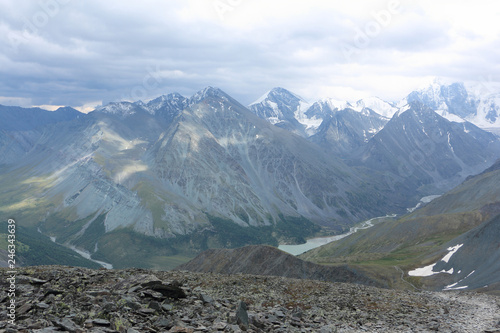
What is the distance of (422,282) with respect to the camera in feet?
342

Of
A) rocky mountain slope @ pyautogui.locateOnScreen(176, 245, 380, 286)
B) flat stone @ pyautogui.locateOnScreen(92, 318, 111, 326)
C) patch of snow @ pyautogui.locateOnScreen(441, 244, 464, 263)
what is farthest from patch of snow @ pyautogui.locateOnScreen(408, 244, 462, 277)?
flat stone @ pyautogui.locateOnScreen(92, 318, 111, 326)

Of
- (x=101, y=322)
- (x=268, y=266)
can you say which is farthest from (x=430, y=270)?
(x=101, y=322)

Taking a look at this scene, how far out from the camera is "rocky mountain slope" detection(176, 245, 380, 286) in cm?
10376

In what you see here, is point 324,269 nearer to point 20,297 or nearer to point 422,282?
point 422,282

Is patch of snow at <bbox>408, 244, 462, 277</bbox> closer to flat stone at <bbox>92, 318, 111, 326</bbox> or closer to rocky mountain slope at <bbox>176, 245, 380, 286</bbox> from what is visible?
rocky mountain slope at <bbox>176, 245, 380, 286</bbox>

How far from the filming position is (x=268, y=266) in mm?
119750

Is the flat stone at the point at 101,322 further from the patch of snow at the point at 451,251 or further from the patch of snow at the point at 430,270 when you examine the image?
the patch of snow at the point at 451,251

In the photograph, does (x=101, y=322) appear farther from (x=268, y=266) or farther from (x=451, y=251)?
(x=451, y=251)

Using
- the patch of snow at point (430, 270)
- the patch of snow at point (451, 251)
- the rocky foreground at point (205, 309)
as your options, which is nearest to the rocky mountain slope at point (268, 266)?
the patch of snow at point (430, 270)

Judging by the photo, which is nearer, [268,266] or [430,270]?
[430,270]

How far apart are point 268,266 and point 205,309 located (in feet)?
325

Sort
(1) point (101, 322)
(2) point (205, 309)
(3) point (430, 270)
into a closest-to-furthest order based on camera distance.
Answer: (1) point (101, 322) → (2) point (205, 309) → (3) point (430, 270)

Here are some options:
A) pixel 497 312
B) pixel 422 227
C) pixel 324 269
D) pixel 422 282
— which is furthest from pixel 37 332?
pixel 422 227

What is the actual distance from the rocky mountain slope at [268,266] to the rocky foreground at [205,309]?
213ft
